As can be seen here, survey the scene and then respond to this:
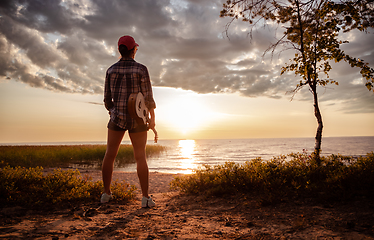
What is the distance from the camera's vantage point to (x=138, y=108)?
3.50m

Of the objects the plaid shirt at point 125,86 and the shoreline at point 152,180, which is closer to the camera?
the plaid shirt at point 125,86

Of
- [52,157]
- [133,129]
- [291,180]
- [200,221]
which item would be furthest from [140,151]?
[52,157]

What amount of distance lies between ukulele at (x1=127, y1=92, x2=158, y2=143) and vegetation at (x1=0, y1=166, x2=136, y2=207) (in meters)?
1.67

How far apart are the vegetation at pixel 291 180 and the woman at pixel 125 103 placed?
1.49m

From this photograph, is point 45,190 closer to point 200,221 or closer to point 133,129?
point 133,129

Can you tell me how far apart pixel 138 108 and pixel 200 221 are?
202cm

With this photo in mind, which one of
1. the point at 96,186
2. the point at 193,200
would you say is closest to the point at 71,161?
the point at 96,186

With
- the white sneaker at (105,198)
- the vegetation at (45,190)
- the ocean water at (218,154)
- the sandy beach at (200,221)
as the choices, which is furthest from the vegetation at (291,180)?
the vegetation at (45,190)

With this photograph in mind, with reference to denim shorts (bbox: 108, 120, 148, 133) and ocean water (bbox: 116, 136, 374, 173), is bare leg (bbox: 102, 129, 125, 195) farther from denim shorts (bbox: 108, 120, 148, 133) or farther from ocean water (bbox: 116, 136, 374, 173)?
ocean water (bbox: 116, 136, 374, 173)

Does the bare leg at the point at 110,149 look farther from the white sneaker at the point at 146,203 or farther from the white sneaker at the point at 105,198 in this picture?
the white sneaker at the point at 146,203

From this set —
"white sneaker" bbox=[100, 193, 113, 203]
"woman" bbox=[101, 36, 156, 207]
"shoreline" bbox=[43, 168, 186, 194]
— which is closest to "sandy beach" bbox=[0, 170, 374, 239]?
"white sneaker" bbox=[100, 193, 113, 203]

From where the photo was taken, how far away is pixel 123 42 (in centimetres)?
371

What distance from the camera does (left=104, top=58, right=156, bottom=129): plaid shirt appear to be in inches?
140

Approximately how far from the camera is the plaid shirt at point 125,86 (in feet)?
11.7
